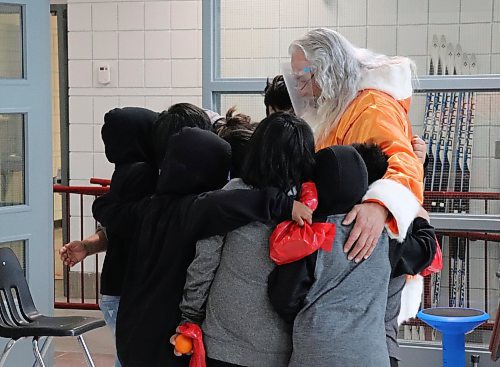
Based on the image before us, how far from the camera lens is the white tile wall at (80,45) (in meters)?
6.63

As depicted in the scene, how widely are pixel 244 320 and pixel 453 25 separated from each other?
2.35 m

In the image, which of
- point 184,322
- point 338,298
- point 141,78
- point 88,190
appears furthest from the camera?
point 141,78

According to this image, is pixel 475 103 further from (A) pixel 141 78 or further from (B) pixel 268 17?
(A) pixel 141 78

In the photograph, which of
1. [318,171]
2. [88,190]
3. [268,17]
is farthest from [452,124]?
[88,190]

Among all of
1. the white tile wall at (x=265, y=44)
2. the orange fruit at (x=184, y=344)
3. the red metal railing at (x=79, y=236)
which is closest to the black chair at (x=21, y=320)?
the orange fruit at (x=184, y=344)

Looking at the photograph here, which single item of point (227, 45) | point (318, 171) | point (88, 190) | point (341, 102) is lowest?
point (88, 190)

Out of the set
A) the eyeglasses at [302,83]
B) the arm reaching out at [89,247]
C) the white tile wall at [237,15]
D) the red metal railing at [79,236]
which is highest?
the white tile wall at [237,15]

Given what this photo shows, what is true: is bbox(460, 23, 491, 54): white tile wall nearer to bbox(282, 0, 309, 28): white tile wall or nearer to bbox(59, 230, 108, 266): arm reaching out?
bbox(282, 0, 309, 28): white tile wall

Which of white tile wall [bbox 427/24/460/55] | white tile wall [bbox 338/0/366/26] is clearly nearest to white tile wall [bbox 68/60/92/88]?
white tile wall [bbox 338/0/366/26]

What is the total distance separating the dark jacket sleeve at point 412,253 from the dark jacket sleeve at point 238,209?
0.29 meters

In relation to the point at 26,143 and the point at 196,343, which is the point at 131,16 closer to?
the point at 26,143

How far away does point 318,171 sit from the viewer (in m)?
2.13

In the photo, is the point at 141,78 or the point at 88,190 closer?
the point at 88,190

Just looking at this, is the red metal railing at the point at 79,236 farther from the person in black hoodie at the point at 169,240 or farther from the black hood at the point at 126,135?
the person in black hoodie at the point at 169,240
